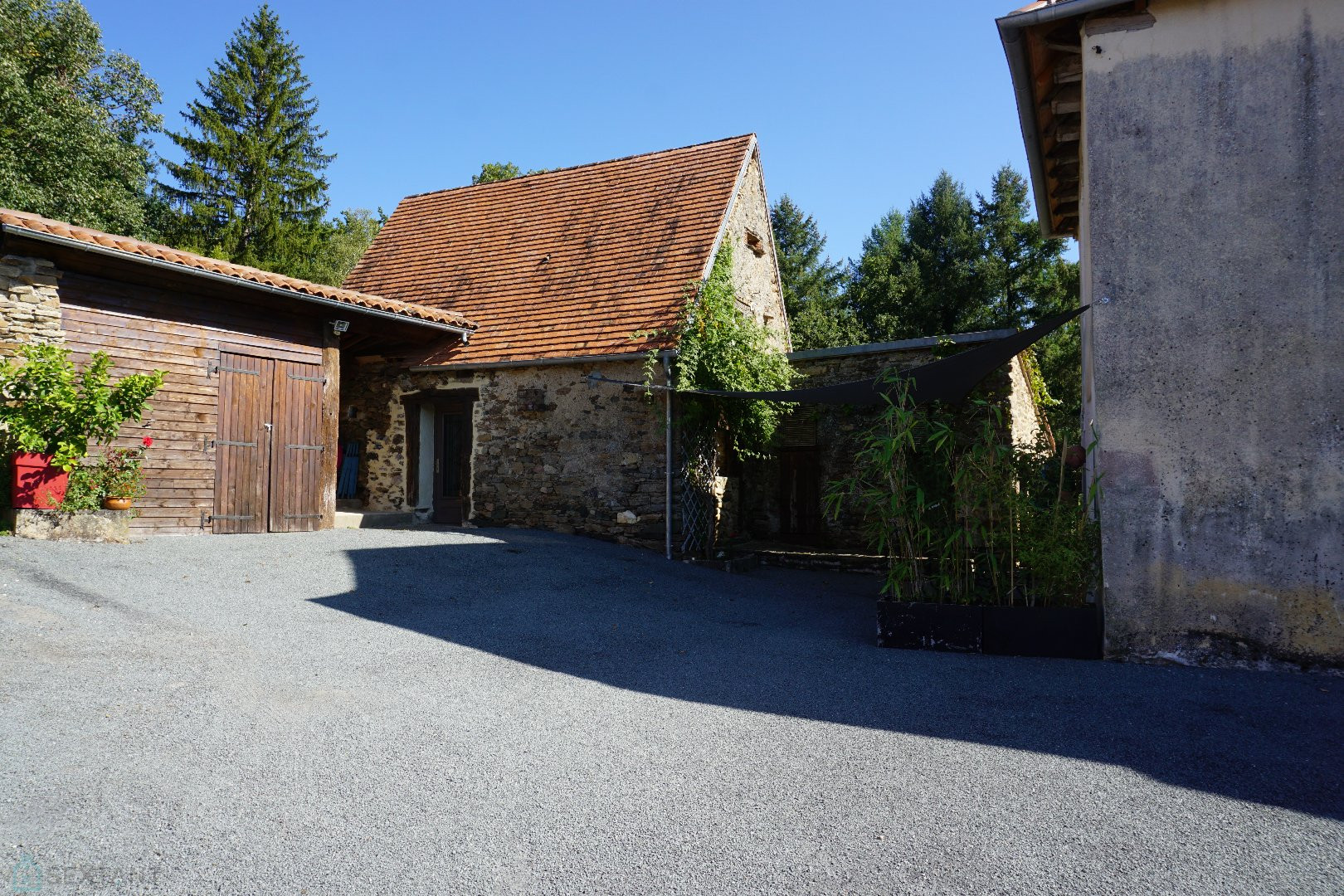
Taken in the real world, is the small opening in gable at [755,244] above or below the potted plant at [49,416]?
above

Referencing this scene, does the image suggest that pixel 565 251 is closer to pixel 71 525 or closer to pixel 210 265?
pixel 210 265

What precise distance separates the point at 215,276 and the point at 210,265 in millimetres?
128

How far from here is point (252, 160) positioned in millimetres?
22391

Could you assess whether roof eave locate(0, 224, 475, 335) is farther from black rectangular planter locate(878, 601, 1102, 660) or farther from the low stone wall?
black rectangular planter locate(878, 601, 1102, 660)

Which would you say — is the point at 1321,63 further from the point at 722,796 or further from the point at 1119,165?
the point at 722,796

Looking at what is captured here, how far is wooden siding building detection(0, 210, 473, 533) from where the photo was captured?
715 centimetres

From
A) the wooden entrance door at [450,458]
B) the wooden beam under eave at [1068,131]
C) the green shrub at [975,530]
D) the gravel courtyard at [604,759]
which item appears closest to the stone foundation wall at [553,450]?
the wooden entrance door at [450,458]

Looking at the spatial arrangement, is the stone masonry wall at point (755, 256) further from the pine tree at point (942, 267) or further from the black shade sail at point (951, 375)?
the pine tree at point (942, 267)

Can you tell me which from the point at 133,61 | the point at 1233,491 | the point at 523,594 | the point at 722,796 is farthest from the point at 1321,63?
the point at 133,61

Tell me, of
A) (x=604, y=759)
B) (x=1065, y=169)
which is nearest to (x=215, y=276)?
(x=604, y=759)

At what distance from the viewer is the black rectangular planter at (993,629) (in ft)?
16.1

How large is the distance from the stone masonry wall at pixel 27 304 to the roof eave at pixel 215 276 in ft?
1.10

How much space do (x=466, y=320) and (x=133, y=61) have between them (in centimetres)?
1731

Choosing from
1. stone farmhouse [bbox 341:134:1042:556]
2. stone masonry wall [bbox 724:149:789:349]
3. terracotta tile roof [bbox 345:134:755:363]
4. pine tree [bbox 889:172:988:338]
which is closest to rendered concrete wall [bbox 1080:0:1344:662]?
stone farmhouse [bbox 341:134:1042:556]
